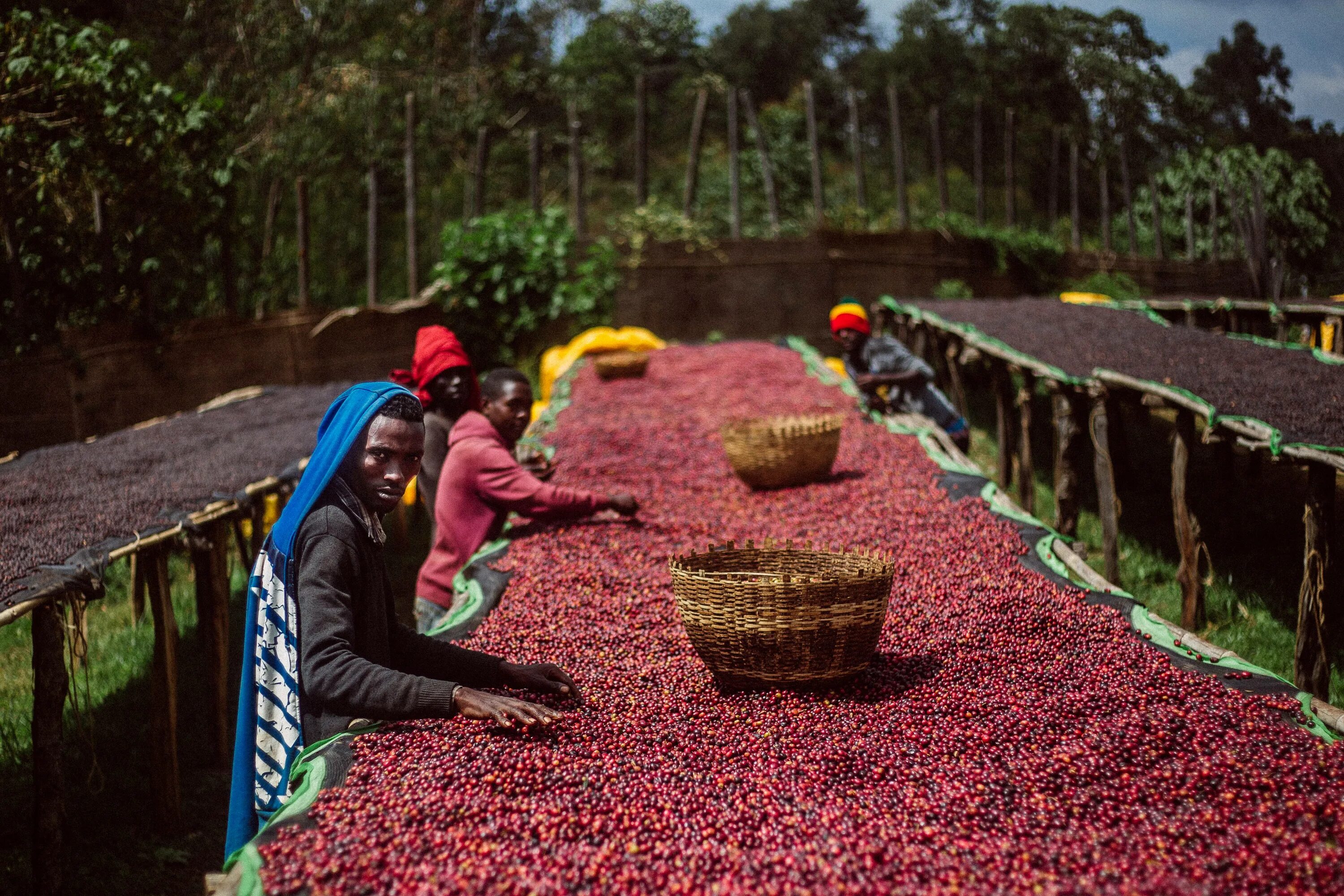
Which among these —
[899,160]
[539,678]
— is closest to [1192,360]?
[539,678]

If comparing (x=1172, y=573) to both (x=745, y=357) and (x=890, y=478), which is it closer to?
(x=890, y=478)

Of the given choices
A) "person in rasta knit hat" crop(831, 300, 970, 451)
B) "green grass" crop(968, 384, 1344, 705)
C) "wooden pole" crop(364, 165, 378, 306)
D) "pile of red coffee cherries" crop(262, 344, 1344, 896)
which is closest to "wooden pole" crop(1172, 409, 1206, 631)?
"green grass" crop(968, 384, 1344, 705)

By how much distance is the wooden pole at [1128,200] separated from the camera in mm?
13640

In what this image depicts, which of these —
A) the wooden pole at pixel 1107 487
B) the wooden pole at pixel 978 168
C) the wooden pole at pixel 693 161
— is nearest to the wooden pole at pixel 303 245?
the wooden pole at pixel 693 161

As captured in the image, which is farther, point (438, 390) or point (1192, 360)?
point (1192, 360)

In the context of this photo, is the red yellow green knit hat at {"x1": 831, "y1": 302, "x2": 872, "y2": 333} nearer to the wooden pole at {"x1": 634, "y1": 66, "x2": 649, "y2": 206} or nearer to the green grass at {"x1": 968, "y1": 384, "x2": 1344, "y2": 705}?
the green grass at {"x1": 968, "y1": 384, "x2": 1344, "y2": 705}

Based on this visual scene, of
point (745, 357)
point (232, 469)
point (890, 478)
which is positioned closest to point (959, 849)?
point (890, 478)

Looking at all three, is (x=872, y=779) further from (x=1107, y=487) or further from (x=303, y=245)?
(x=303, y=245)

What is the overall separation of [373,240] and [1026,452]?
7.09 metres

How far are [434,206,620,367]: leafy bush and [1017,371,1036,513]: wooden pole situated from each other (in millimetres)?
5970

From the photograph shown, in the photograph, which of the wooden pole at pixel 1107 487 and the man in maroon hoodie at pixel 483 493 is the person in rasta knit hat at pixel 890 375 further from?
the man in maroon hoodie at pixel 483 493

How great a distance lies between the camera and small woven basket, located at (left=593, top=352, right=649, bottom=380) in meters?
8.61

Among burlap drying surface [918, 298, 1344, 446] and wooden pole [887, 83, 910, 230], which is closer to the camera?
burlap drying surface [918, 298, 1344, 446]

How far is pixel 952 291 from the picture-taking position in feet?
42.2
